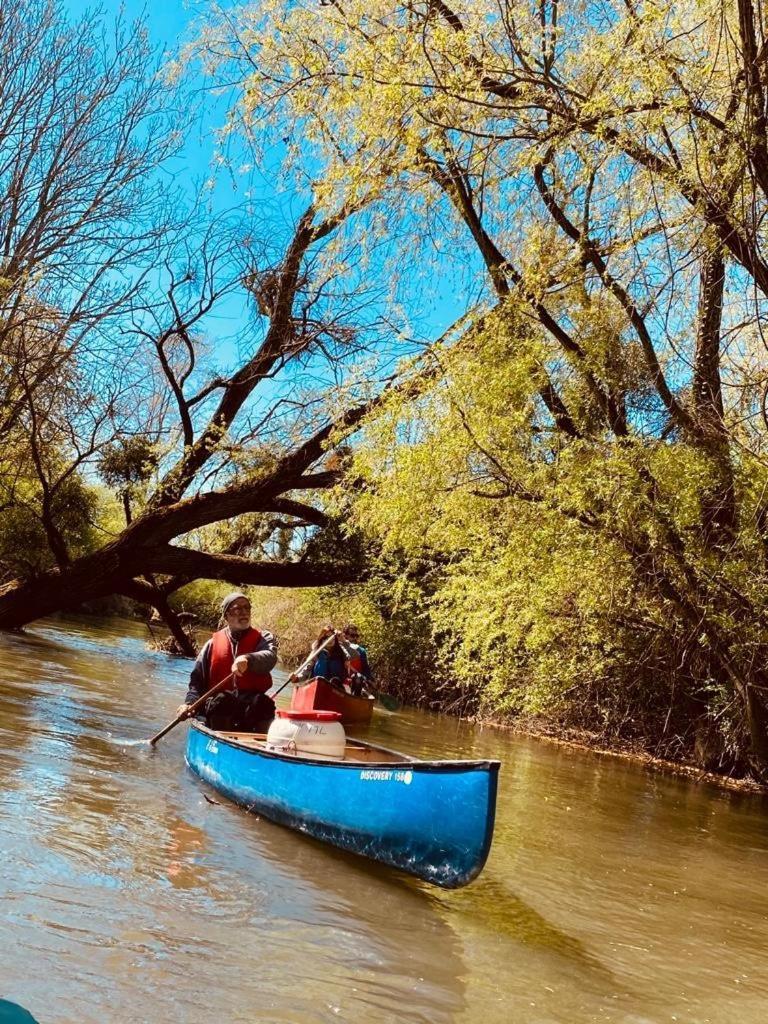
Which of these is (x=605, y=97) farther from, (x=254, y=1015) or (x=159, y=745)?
(x=159, y=745)

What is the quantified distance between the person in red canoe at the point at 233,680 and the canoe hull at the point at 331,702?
3.48 m

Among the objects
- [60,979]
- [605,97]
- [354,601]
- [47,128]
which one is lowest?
[60,979]

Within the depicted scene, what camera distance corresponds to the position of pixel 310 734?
264 inches

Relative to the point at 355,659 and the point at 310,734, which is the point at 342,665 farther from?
the point at 310,734

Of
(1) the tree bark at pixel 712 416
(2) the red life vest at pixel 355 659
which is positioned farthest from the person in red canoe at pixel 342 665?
(1) the tree bark at pixel 712 416

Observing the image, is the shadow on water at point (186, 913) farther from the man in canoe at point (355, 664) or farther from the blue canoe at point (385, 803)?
the man in canoe at point (355, 664)

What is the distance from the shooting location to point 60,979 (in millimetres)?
3225

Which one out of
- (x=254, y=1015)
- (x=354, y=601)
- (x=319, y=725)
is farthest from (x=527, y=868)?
(x=354, y=601)

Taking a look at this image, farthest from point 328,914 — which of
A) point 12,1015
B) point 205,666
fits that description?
point 205,666

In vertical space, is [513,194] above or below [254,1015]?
above

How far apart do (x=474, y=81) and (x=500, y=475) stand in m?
3.75

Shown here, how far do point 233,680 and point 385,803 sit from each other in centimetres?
306

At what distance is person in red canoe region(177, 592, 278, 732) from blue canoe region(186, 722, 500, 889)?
125 cm

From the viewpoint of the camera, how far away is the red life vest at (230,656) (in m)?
8.04
